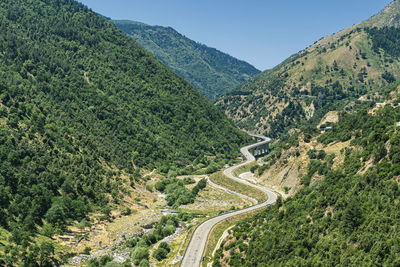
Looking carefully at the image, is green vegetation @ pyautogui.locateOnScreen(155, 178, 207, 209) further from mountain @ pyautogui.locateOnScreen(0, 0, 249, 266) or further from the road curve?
the road curve

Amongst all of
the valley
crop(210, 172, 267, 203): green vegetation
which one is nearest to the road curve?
the valley

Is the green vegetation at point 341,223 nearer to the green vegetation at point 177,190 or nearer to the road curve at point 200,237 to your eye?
the road curve at point 200,237

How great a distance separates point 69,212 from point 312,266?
6314cm

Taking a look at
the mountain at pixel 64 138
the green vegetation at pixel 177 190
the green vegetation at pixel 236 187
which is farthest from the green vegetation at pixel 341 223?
the green vegetation at pixel 177 190

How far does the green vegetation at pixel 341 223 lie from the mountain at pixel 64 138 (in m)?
38.4

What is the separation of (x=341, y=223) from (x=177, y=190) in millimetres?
80345

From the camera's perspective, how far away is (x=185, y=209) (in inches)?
4392

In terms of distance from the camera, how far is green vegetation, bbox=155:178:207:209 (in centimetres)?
11750

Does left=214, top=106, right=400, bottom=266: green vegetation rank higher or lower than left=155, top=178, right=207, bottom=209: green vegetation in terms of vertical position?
higher

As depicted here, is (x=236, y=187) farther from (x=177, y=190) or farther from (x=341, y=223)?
(x=341, y=223)

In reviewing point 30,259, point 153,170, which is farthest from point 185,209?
point 30,259

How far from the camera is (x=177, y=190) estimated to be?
126 metres

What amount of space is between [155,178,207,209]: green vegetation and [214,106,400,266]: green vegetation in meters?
40.8

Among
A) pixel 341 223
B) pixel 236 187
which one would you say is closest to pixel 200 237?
pixel 341 223
